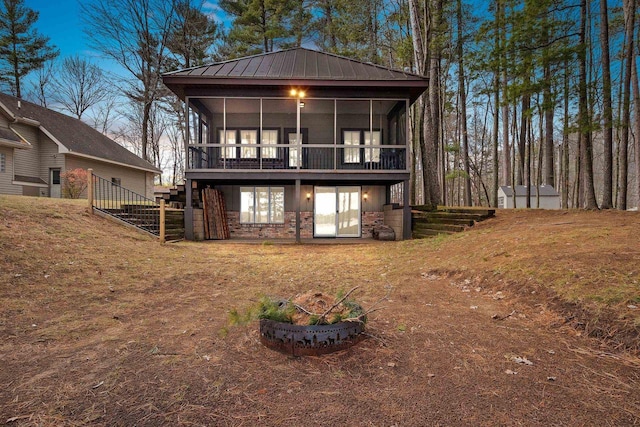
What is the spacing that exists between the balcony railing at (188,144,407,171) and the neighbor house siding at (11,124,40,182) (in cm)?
945

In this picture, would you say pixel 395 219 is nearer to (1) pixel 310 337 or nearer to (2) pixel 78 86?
(1) pixel 310 337

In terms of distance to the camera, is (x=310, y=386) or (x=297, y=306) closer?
(x=310, y=386)

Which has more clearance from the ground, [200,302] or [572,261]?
[572,261]

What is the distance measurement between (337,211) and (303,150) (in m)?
2.73

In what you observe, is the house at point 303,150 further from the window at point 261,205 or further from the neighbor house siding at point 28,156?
the neighbor house siding at point 28,156

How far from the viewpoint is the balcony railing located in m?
10.8

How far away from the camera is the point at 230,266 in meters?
6.35

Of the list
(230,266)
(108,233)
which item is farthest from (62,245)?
(230,266)

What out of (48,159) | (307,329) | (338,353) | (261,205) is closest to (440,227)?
(261,205)

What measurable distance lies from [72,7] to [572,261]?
25.7m

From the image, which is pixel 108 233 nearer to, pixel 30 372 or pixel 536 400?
pixel 30 372

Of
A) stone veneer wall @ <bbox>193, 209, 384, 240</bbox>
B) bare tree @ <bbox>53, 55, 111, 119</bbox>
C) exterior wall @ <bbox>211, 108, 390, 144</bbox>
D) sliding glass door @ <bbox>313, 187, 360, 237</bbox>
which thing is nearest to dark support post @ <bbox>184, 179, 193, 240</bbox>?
stone veneer wall @ <bbox>193, 209, 384, 240</bbox>

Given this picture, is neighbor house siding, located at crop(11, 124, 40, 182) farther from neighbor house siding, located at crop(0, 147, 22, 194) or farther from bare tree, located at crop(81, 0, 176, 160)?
bare tree, located at crop(81, 0, 176, 160)

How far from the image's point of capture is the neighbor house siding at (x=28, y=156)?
14.2 meters
